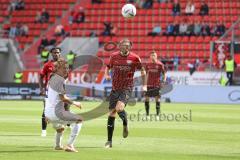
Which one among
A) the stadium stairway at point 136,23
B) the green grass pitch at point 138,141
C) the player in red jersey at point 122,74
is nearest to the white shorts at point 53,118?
the green grass pitch at point 138,141

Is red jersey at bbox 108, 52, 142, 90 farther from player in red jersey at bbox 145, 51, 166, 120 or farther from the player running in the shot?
player in red jersey at bbox 145, 51, 166, 120

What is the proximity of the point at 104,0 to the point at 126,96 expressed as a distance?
38005mm

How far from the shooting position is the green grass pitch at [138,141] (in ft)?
45.5

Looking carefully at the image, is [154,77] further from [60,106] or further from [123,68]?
[60,106]

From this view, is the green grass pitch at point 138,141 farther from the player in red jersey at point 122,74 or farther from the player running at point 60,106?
the player in red jersey at point 122,74

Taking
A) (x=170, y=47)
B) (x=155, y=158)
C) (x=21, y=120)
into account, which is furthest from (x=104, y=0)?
(x=155, y=158)

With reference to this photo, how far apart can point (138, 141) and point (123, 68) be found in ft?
6.31

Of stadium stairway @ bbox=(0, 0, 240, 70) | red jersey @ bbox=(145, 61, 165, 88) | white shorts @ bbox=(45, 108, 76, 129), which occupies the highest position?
stadium stairway @ bbox=(0, 0, 240, 70)

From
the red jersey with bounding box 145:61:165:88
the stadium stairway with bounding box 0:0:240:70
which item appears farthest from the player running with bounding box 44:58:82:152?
the stadium stairway with bounding box 0:0:240:70

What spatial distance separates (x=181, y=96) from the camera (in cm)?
4206

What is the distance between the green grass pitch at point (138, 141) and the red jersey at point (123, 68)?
4.64 ft

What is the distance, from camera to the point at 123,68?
54.2 ft

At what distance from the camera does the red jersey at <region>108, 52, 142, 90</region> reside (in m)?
16.5

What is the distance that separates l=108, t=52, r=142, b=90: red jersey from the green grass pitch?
141 centimetres
